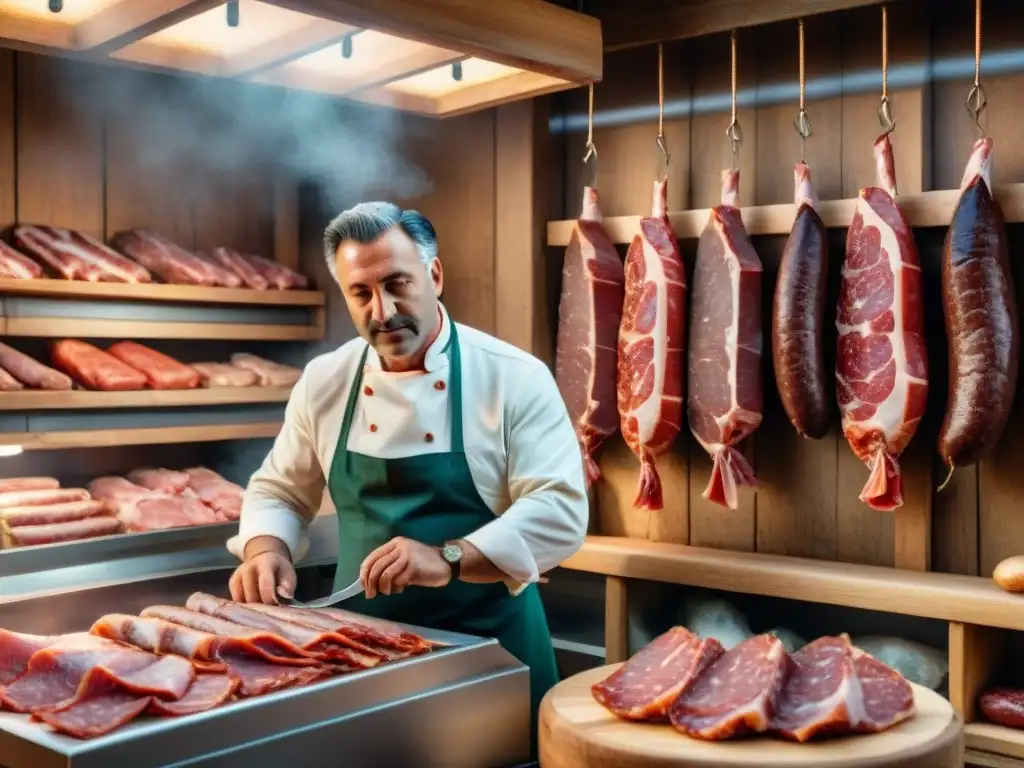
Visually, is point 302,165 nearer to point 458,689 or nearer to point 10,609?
point 10,609

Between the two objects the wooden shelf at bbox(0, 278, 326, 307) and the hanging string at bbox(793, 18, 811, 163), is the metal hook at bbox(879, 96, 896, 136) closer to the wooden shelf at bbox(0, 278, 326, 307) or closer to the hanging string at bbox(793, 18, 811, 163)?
the hanging string at bbox(793, 18, 811, 163)

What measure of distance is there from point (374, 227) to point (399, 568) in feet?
2.49

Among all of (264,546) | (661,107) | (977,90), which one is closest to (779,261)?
(661,107)

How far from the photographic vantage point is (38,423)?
3.54 meters

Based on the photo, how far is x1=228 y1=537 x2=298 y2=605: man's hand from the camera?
2438 millimetres

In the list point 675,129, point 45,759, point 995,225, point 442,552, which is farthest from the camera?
point 675,129

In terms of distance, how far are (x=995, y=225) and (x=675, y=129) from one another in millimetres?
1261

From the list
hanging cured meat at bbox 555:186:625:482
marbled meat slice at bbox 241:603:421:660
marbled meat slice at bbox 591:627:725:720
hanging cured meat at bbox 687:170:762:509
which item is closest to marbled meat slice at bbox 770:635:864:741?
marbled meat slice at bbox 591:627:725:720

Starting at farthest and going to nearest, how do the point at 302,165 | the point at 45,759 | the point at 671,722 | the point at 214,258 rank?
the point at 302,165 < the point at 214,258 < the point at 671,722 < the point at 45,759

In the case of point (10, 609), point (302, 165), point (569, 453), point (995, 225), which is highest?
point (302, 165)

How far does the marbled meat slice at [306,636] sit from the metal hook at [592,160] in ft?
7.39

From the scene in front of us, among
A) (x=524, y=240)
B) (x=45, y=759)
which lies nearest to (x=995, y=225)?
(x=524, y=240)

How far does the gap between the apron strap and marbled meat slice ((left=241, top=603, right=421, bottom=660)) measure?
646 mm

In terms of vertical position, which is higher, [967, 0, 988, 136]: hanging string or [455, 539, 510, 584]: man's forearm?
[967, 0, 988, 136]: hanging string
